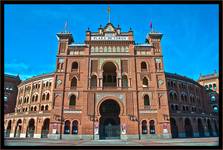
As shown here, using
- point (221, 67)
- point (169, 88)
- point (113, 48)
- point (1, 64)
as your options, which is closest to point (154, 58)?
point (113, 48)

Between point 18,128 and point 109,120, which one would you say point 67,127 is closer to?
point 109,120

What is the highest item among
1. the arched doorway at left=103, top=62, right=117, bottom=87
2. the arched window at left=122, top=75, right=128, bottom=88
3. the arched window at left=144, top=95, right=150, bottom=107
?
the arched doorway at left=103, top=62, right=117, bottom=87

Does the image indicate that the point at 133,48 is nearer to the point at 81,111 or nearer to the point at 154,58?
the point at 154,58

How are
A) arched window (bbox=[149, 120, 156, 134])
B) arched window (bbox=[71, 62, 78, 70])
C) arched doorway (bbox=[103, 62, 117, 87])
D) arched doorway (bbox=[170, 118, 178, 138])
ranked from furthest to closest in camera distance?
arched doorway (bbox=[170, 118, 178, 138])
arched doorway (bbox=[103, 62, 117, 87])
arched window (bbox=[71, 62, 78, 70])
arched window (bbox=[149, 120, 156, 134])

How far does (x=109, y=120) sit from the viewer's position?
3388 centimetres

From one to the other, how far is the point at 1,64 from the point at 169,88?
38.6m

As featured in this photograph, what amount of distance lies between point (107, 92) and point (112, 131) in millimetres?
6303

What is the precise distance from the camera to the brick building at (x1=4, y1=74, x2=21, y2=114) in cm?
5055

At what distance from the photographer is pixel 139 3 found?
896 centimetres

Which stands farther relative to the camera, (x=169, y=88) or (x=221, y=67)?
(x=169, y=88)

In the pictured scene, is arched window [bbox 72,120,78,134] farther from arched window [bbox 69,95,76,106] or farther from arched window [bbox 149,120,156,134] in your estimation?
arched window [bbox 149,120,156,134]

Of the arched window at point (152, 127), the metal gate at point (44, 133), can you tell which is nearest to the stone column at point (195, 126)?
the arched window at point (152, 127)

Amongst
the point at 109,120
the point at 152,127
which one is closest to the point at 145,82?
the point at 152,127

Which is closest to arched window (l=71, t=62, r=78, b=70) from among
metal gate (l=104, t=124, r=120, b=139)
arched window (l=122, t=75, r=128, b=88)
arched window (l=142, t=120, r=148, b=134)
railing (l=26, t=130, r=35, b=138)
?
arched window (l=122, t=75, r=128, b=88)
